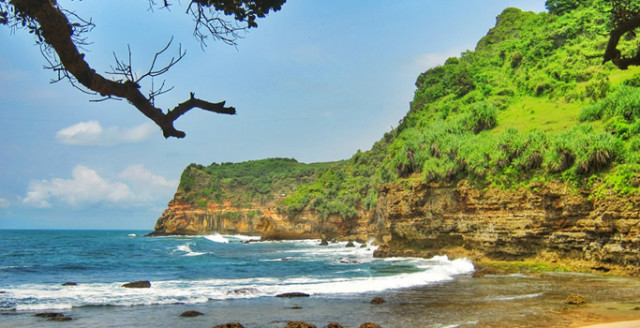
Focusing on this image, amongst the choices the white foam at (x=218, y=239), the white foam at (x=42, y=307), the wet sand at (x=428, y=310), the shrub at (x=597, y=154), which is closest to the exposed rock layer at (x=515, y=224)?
the shrub at (x=597, y=154)

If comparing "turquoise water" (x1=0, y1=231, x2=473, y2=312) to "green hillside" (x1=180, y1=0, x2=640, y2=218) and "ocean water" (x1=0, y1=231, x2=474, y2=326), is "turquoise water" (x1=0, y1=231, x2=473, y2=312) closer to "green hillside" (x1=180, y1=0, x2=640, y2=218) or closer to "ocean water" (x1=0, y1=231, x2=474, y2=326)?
"ocean water" (x1=0, y1=231, x2=474, y2=326)

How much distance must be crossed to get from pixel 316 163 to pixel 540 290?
138 meters

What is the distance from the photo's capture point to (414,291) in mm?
20219

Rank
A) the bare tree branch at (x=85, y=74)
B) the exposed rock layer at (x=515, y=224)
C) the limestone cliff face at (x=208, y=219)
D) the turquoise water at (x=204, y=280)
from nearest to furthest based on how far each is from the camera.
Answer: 1. the bare tree branch at (x=85, y=74)
2. the turquoise water at (x=204, y=280)
3. the exposed rock layer at (x=515, y=224)
4. the limestone cliff face at (x=208, y=219)

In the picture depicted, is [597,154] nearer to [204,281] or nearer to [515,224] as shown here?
[515,224]

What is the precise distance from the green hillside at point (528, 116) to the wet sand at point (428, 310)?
682 cm

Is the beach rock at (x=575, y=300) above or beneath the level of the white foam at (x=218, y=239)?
beneath

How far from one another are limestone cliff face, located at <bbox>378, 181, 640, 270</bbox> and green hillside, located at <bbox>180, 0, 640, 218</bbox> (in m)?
0.88

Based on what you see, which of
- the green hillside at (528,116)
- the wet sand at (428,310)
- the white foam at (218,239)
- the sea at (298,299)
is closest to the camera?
the wet sand at (428,310)

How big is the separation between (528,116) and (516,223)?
48.6ft

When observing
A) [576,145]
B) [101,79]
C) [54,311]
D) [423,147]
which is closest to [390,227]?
[423,147]

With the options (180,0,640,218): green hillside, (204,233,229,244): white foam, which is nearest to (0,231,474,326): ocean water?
(180,0,640,218): green hillside

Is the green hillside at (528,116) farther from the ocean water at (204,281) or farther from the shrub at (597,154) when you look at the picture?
the ocean water at (204,281)

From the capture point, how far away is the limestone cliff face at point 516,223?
21.6m
